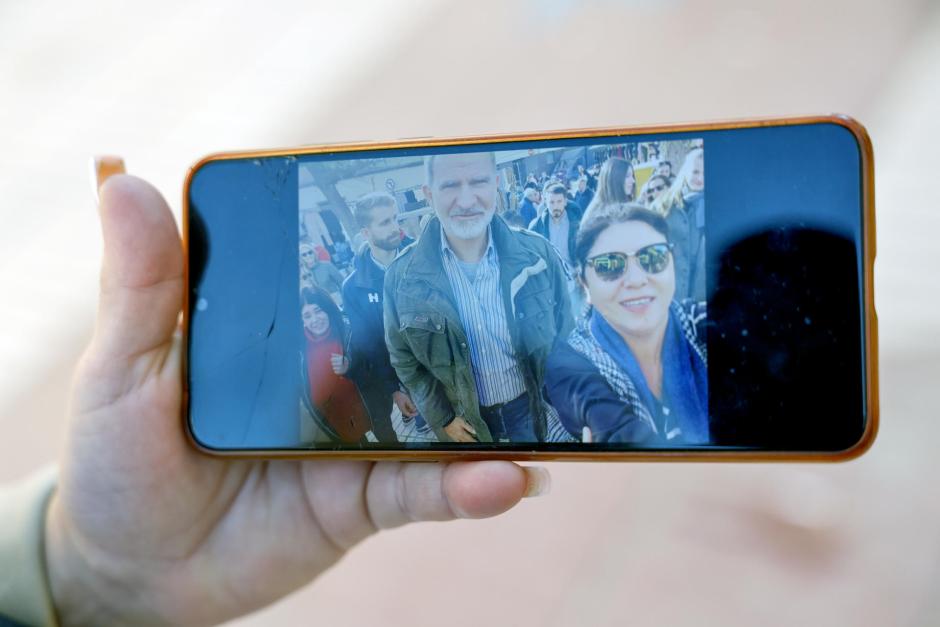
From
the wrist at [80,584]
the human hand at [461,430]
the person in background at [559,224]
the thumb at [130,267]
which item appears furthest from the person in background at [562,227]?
the wrist at [80,584]

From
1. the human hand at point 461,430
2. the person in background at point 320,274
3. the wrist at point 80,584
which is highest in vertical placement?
the person in background at point 320,274

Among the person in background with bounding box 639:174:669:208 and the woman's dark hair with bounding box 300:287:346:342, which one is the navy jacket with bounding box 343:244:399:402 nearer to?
the woman's dark hair with bounding box 300:287:346:342

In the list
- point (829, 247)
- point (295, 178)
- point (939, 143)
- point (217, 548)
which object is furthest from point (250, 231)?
point (939, 143)

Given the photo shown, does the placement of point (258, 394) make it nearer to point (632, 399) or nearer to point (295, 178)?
point (295, 178)

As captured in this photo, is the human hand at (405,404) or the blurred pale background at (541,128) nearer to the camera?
the human hand at (405,404)

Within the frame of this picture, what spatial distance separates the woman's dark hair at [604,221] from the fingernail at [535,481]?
13cm

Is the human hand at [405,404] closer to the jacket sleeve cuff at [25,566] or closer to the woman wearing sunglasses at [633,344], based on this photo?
the woman wearing sunglasses at [633,344]

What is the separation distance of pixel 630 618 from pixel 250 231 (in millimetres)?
491

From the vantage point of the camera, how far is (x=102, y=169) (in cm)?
55

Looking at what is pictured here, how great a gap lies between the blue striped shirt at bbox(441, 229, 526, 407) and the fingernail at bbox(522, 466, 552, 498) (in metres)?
0.05

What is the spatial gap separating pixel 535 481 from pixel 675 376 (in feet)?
0.37

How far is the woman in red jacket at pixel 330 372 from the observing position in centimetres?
51

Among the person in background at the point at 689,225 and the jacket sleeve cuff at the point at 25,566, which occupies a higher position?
the person in background at the point at 689,225

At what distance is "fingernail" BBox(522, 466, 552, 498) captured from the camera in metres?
0.49
